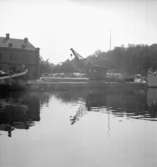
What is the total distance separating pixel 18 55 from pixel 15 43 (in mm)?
2865

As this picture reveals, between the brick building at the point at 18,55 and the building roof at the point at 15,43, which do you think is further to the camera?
the building roof at the point at 15,43

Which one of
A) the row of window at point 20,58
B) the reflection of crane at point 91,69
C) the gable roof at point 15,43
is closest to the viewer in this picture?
the reflection of crane at point 91,69

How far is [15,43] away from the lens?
51.4 metres

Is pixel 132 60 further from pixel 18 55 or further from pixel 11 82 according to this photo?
pixel 11 82

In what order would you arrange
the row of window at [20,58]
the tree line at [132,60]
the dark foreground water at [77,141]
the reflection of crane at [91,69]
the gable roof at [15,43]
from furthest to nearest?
1. the tree line at [132,60]
2. the gable roof at [15,43]
3. the row of window at [20,58]
4. the reflection of crane at [91,69]
5. the dark foreground water at [77,141]

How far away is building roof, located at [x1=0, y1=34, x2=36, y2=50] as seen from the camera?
165 ft

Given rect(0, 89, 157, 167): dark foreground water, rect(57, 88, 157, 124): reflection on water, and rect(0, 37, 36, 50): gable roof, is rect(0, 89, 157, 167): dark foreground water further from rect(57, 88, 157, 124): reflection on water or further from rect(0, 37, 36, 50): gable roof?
rect(0, 37, 36, 50): gable roof

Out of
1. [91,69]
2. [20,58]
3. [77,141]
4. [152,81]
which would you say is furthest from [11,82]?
[152,81]

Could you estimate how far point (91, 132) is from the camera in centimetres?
1120

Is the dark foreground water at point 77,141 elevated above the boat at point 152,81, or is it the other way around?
the boat at point 152,81

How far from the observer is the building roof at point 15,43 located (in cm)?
5021

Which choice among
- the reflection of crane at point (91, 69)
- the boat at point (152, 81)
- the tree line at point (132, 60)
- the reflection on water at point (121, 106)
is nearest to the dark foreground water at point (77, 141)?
the reflection on water at point (121, 106)

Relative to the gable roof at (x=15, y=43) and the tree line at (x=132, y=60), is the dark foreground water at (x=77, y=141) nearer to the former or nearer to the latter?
the gable roof at (x=15, y=43)

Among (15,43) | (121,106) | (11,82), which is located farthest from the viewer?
(15,43)
